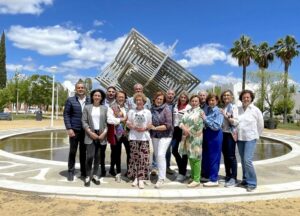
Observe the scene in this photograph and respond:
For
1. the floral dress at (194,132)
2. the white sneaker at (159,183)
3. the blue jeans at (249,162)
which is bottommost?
the white sneaker at (159,183)

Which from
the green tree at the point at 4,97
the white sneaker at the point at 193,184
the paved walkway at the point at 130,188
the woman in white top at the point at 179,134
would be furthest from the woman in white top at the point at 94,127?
the green tree at the point at 4,97

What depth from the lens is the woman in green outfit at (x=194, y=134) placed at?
22.8 feet

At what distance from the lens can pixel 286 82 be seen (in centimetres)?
4178

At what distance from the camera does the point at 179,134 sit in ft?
25.3

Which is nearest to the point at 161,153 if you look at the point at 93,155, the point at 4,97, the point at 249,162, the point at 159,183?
the point at 159,183

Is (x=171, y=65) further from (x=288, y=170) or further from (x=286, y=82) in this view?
(x=286, y=82)

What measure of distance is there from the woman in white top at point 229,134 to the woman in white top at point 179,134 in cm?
80

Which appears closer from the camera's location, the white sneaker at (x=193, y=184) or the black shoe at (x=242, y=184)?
the white sneaker at (x=193, y=184)

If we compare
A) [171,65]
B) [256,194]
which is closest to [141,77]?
[171,65]

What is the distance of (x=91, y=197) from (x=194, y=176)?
2067 millimetres

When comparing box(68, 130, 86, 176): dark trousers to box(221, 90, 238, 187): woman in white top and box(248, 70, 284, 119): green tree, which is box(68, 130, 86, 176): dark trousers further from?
box(248, 70, 284, 119): green tree

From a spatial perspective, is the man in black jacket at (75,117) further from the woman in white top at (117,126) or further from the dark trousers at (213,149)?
the dark trousers at (213,149)

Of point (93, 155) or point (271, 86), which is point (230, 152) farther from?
point (271, 86)

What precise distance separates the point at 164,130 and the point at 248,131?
1.57 m
